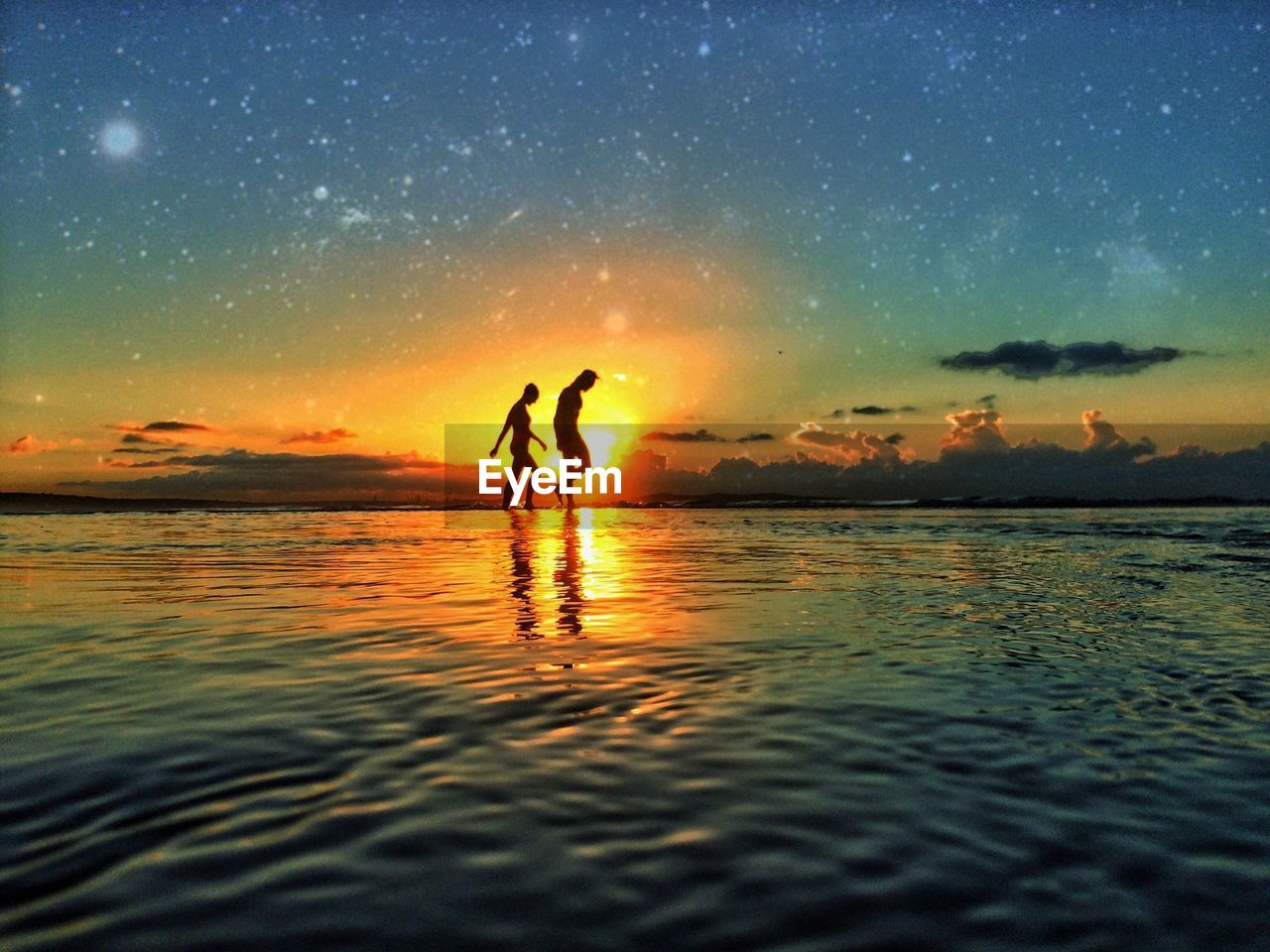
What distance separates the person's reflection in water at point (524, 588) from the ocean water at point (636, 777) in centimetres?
6

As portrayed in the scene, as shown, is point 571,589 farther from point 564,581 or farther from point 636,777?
point 636,777

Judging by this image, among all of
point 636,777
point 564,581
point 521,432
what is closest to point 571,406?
point 521,432

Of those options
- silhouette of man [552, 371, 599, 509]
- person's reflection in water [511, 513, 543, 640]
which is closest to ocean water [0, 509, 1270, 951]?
person's reflection in water [511, 513, 543, 640]

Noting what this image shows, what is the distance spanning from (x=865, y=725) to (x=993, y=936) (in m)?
1.62

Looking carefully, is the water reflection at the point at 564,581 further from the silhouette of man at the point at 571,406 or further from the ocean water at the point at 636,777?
the silhouette of man at the point at 571,406

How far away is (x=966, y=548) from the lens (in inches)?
541

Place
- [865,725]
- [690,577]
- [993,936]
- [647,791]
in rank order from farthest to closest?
[690,577], [865,725], [647,791], [993,936]

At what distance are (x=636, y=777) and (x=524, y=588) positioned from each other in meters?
5.58

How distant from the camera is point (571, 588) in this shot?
832 centimetres

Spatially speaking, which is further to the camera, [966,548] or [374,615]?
[966,548]

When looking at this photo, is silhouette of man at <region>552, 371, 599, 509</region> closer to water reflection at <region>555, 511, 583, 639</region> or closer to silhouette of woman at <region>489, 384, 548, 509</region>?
silhouette of woman at <region>489, 384, 548, 509</region>

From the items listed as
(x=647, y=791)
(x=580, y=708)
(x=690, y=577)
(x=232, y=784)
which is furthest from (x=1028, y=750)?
(x=690, y=577)

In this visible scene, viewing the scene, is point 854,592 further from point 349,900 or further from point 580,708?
point 349,900

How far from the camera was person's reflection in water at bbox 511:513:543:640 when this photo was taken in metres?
5.95
